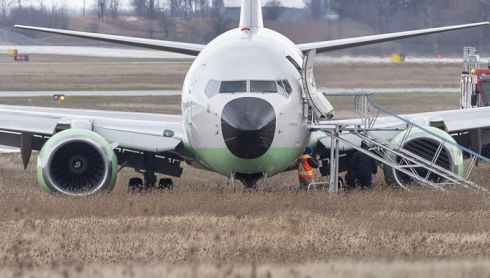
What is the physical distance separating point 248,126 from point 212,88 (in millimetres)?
1588

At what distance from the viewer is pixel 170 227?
16766 mm

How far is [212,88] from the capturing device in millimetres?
21156

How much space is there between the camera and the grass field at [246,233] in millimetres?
13219

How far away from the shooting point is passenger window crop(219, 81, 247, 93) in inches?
816

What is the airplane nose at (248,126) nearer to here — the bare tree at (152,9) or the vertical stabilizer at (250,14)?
the vertical stabilizer at (250,14)

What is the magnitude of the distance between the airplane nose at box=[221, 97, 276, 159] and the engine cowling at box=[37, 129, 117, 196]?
3025 mm

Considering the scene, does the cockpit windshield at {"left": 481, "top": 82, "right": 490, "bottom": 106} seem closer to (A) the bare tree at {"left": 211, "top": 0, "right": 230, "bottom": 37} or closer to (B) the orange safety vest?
(B) the orange safety vest

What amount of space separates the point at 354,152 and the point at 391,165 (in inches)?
69.3

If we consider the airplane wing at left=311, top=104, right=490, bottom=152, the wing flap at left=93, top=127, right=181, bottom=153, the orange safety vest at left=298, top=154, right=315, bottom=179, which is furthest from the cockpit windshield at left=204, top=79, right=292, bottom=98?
the airplane wing at left=311, top=104, right=490, bottom=152

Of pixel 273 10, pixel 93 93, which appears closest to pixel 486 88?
pixel 273 10

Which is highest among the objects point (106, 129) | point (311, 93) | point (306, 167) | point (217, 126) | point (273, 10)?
point (273, 10)

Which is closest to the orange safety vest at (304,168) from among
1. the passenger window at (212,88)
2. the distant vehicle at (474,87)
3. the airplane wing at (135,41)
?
the passenger window at (212,88)

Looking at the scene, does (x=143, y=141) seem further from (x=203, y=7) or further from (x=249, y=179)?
(x=203, y=7)

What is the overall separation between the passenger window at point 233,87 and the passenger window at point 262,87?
0.15 m
